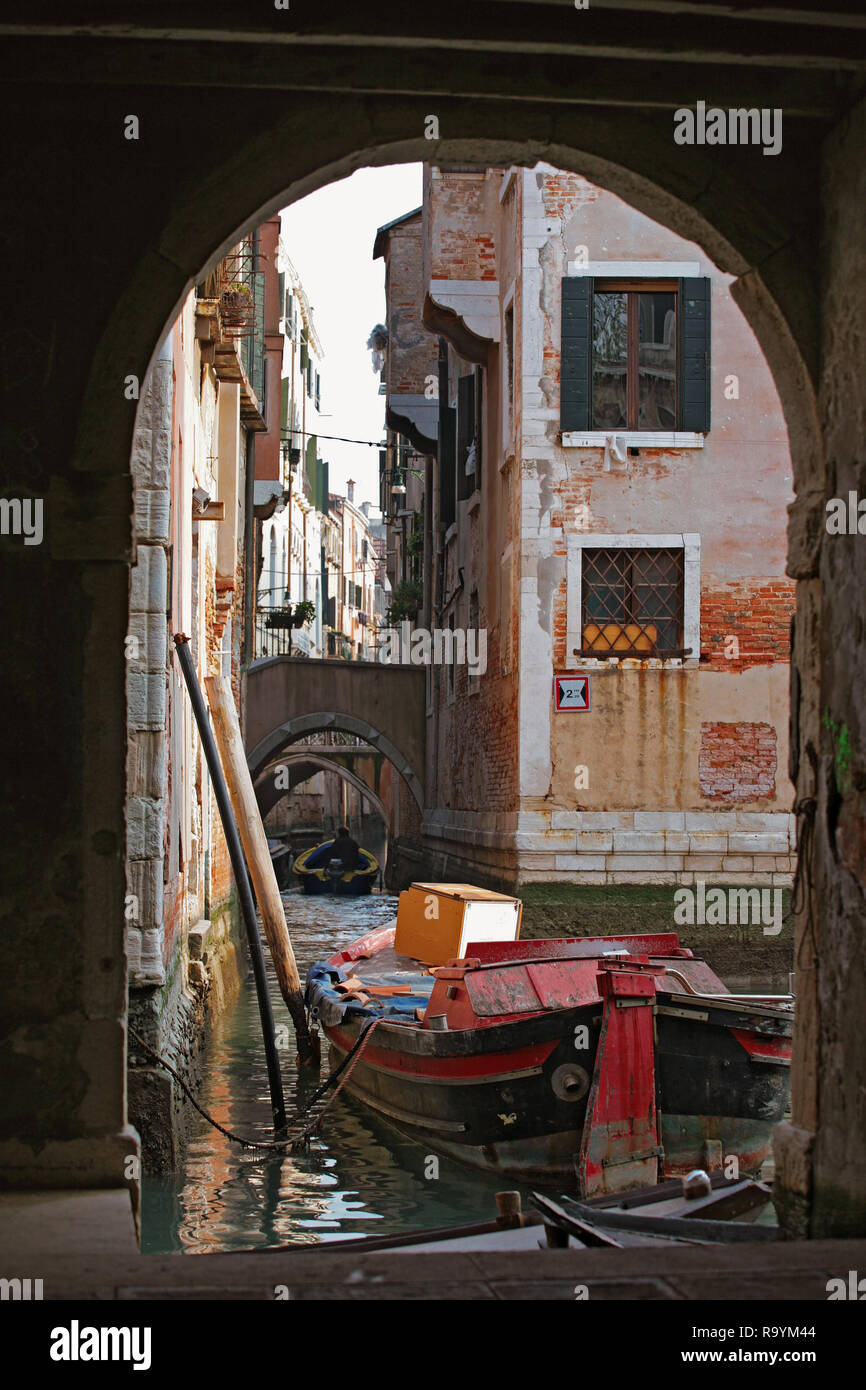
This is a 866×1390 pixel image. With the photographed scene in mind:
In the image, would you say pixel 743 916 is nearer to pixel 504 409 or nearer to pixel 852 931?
pixel 504 409

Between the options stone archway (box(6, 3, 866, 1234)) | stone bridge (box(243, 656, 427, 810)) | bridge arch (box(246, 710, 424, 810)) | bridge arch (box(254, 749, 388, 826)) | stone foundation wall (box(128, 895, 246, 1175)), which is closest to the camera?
stone archway (box(6, 3, 866, 1234))

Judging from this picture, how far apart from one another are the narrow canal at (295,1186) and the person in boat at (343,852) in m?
20.3

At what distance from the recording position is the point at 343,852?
3197 centimetres

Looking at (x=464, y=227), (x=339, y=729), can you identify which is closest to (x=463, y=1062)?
(x=464, y=227)

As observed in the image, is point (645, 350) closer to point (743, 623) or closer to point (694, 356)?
point (694, 356)

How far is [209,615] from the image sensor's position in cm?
1327

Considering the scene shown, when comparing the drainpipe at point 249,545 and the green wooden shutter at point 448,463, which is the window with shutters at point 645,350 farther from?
the drainpipe at point 249,545

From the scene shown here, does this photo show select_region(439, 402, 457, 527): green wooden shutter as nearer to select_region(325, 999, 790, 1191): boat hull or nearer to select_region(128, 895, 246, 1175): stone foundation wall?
select_region(128, 895, 246, 1175): stone foundation wall

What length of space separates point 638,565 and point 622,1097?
6477mm

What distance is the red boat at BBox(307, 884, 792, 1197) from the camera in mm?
7898

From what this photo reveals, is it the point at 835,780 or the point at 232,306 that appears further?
the point at 232,306

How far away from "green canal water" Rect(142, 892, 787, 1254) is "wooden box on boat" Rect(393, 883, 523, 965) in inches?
51.2

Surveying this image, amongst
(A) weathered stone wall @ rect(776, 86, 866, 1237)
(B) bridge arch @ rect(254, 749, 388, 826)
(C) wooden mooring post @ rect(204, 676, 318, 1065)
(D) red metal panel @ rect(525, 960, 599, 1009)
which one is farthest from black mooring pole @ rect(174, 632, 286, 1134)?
(B) bridge arch @ rect(254, 749, 388, 826)

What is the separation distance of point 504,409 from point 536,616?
2.36m
